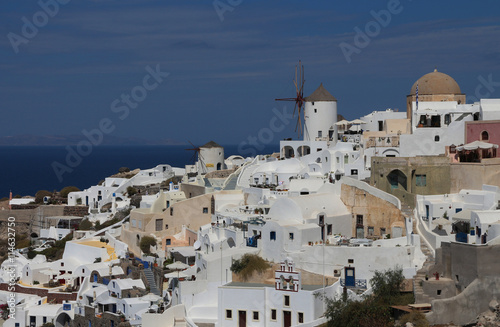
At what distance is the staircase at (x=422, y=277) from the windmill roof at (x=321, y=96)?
19.4 meters

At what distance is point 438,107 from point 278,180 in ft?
29.9

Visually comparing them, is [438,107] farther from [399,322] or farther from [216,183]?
[399,322]

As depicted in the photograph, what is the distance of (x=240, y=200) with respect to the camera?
37.9 metres

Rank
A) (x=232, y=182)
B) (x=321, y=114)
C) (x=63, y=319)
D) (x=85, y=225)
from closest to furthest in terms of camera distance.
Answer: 1. (x=63, y=319)
2. (x=232, y=182)
3. (x=321, y=114)
4. (x=85, y=225)

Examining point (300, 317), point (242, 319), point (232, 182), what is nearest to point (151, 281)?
point (242, 319)

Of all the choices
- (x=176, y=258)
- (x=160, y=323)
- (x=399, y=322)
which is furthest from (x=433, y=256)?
(x=176, y=258)

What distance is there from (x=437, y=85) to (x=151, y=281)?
18.6 metres

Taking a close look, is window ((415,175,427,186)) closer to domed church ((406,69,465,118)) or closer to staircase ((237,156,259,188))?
domed church ((406,69,465,118))

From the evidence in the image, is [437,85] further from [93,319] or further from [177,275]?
[93,319]

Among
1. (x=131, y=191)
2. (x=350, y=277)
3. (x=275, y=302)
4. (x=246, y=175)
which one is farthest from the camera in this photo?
(x=131, y=191)

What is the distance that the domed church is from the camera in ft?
131

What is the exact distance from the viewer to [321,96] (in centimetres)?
4581

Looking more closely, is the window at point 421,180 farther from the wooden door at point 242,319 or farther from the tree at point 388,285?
the wooden door at point 242,319

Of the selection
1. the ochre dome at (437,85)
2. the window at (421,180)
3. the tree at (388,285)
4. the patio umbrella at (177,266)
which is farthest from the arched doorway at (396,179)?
the patio umbrella at (177,266)
